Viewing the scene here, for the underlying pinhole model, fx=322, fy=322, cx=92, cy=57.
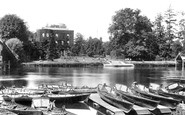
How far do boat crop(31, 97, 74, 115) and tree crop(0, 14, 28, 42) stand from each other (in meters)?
88.2

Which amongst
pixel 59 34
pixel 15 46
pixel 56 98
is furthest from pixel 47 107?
pixel 59 34

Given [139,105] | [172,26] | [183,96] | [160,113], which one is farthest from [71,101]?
[172,26]

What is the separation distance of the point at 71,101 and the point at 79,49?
109 m

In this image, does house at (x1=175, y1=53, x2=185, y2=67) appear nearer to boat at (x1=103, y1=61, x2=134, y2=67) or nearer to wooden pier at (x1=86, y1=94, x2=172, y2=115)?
boat at (x1=103, y1=61, x2=134, y2=67)

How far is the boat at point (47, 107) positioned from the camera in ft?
75.2

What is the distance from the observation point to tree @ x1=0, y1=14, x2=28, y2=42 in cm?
11044

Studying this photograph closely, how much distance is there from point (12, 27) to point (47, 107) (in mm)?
89573

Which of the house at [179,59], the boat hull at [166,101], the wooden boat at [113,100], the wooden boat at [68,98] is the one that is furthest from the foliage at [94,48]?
the boat hull at [166,101]

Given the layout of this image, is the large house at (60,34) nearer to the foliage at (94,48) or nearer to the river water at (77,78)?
the foliage at (94,48)

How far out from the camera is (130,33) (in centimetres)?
11725

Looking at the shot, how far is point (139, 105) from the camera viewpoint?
27531 mm

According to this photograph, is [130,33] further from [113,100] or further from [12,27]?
[113,100]

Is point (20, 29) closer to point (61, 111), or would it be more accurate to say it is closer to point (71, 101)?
point (71, 101)

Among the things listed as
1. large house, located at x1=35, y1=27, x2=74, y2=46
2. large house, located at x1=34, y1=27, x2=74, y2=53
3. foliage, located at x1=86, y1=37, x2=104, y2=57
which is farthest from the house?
large house, located at x1=35, y1=27, x2=74, y2=46
